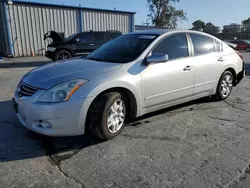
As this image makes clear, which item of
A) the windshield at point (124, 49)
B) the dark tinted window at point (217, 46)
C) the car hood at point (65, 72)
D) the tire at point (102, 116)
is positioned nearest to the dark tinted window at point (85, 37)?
the windshield at point (124, 49)

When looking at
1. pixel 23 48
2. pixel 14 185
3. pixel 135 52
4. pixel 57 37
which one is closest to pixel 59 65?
pixel 135 52

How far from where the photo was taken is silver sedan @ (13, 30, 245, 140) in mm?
2975

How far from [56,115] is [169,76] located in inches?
77.0

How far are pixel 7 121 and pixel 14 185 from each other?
2025mm

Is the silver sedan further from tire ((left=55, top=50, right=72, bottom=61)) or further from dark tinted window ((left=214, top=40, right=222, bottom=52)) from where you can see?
tire ((left=55, top=50, right=72, bottom=61))

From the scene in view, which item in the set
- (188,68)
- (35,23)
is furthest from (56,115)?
(35,23)

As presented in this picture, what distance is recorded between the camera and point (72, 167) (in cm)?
272

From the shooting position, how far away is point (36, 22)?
58.6 ft

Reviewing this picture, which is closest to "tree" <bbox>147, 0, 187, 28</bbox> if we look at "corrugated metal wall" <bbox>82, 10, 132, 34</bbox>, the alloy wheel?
"corrugated metal wall" <bbox>82, 10, 132, 34</bbox>

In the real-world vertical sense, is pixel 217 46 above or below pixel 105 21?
below

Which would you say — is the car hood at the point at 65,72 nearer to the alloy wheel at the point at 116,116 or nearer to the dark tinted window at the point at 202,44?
the alloy wheel at the point at 116,116

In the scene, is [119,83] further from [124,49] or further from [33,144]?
[33,144]

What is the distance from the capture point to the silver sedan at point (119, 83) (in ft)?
9.76

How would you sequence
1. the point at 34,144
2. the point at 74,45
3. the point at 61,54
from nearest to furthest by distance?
1. the point at 34,144
2. the point at 61,54
3. the point at 74,45
